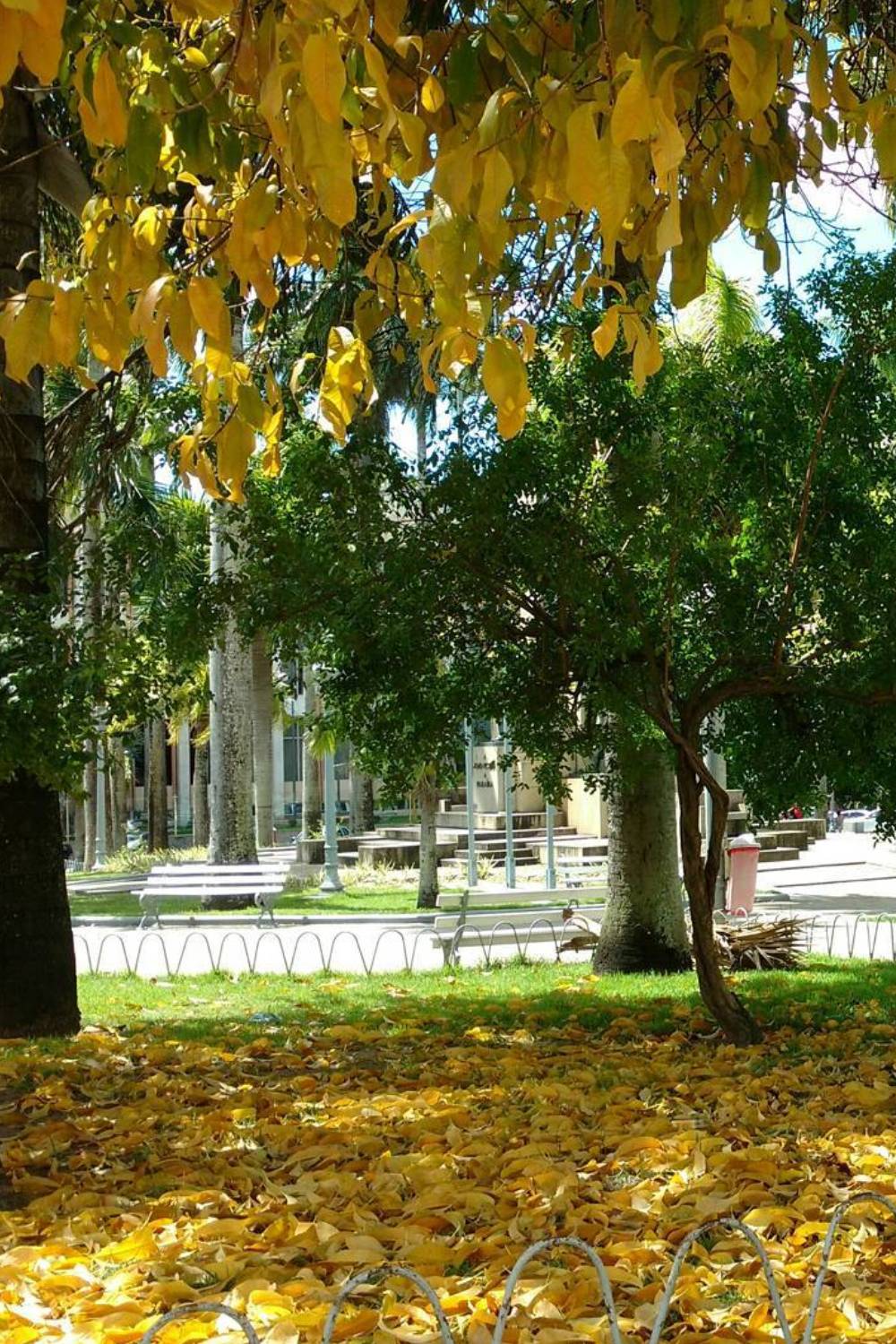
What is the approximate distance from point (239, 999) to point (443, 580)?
15.3 ft

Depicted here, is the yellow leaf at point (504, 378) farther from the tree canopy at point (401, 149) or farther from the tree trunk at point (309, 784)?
the tree trunk at point (309, 784)

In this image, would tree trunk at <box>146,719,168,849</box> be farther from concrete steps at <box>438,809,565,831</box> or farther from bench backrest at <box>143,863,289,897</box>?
bench backrest at <box>143,863,289,897</box>

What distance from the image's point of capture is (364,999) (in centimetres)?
1100

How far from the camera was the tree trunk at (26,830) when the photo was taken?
8.63 meters

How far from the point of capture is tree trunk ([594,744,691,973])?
1178 centimetres

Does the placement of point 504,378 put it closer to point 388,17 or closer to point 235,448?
point 235,448

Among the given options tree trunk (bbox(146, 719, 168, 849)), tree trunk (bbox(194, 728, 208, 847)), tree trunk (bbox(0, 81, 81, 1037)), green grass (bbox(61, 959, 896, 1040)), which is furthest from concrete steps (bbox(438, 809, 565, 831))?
tree trunk (bbox(0, 81, 81, 1037))

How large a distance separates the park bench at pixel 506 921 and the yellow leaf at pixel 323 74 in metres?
11.8

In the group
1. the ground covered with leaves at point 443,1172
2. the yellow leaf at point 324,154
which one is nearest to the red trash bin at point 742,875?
the ground covered with leaves at point 443,1172

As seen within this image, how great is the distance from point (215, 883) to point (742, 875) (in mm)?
6770

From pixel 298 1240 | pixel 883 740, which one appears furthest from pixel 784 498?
pixel 298 1240

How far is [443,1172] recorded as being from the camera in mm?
4961

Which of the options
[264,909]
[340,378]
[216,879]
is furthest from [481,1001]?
[216,879]

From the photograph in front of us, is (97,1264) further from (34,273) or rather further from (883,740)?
(34,273)
